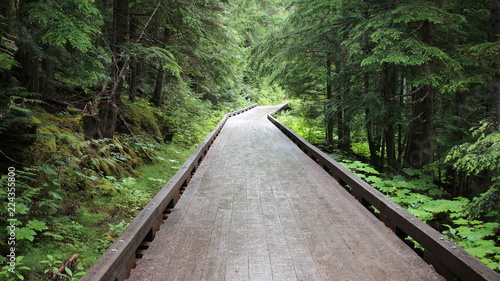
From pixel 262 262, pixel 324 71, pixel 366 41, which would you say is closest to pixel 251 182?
pixel 262 262

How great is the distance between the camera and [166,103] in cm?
1566

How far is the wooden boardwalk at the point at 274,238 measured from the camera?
3.02 metres

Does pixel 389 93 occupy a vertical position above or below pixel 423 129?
above

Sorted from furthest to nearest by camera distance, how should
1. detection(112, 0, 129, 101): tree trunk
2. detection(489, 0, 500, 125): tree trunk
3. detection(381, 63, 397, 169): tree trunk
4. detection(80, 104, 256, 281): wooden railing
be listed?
detection(381, 63, 397, 169): tree trunk → detection(112, 0, 129, 101): tree trunk → detection(489, 0, 500, 125): tree trunk → detection(80, 104, 256, 281): wooden railing

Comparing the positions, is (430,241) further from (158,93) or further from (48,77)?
(158,93)

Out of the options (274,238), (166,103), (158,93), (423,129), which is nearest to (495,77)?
(423,129)

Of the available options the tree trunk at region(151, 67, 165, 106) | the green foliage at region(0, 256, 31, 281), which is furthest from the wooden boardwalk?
the tree trunk at region(151, 67, 165, 106)

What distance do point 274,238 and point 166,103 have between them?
13.1m

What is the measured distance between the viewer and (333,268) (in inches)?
121

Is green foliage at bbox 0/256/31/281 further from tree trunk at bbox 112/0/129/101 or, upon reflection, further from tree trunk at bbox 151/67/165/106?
tree trunk at bbox 151/67/165/106

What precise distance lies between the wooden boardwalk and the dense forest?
117cm

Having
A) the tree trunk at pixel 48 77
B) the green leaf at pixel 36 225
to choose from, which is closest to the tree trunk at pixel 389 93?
the green leaf at pixel 36 225

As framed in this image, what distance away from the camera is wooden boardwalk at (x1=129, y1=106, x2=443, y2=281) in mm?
3018

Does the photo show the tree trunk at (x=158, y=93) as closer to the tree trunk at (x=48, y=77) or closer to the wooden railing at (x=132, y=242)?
the tree trunk at (x=48, y=77)
